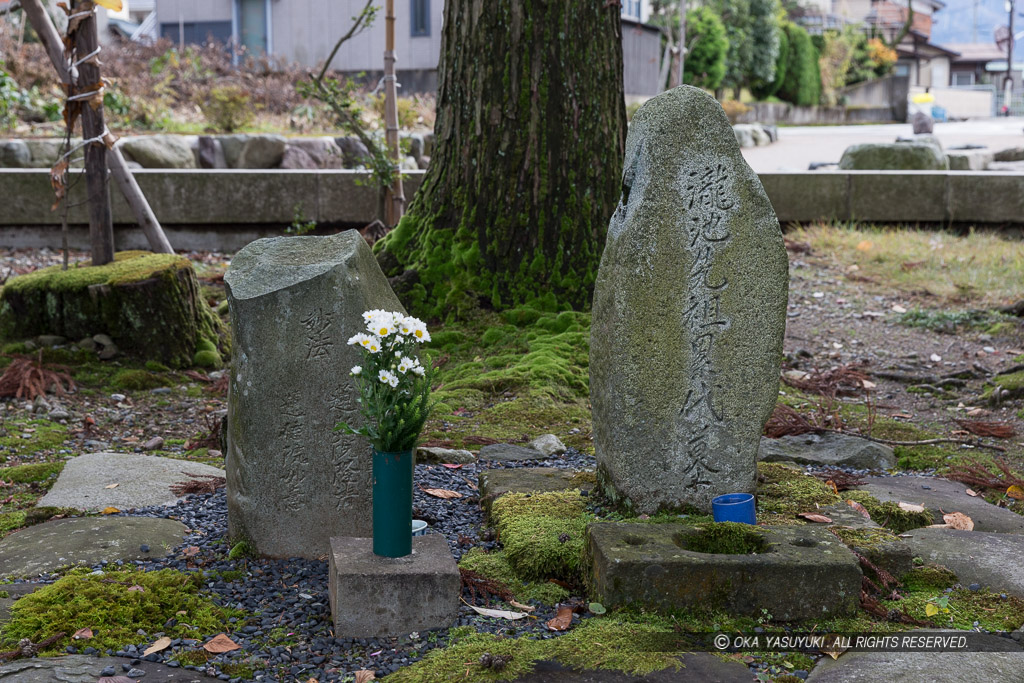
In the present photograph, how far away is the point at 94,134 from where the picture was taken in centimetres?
679

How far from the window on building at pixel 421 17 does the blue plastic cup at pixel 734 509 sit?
22.6 m

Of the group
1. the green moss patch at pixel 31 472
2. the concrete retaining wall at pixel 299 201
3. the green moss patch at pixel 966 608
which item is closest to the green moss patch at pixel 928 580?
the green moss patch at pixel 966 608

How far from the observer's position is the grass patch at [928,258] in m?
8.94

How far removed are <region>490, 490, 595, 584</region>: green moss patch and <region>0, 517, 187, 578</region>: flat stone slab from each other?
125cm

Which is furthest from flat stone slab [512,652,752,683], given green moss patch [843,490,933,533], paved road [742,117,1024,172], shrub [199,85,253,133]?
paved road [742,117,1024,172]

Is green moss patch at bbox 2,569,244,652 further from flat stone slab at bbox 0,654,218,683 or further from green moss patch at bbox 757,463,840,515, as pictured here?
green moss patch at bbox 757,463,840,515

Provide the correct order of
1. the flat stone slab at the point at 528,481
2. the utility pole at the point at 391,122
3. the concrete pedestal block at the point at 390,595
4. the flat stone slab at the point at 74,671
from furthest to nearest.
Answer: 1. the utility pole at the point at 391,122
2. the flat stone slab at the point at 528,481
3. the concrete pedestal block at the point at 390,595
4. the flat stone slab at the point at 74,671

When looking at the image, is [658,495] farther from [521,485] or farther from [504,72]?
[504,72]

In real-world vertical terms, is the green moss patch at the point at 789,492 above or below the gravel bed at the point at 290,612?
above

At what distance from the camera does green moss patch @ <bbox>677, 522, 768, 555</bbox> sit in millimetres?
3299

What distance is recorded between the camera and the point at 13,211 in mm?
10242

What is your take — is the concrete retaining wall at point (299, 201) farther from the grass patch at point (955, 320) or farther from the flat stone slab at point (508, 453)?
the flat stone slab at point (508, 453)

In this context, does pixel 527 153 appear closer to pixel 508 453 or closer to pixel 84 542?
pixel 508 453

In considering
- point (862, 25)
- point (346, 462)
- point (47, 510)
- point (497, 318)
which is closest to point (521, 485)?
point (346, 462)
